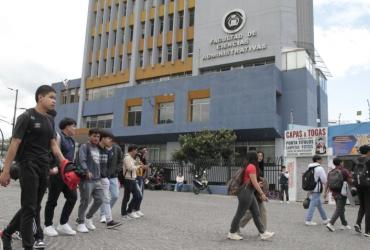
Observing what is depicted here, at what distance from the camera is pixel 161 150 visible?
39.1m

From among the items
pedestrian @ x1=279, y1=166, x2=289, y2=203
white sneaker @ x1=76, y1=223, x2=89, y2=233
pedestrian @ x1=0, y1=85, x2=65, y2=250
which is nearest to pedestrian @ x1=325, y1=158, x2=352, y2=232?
white sneaker @ x1=76, y1=223, x2=89, y2=233

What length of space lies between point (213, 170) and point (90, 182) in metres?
24.4

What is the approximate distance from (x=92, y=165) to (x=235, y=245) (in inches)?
112

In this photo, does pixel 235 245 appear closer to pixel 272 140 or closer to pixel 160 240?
pixel 160 240

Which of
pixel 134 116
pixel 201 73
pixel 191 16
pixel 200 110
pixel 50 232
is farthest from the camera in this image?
pixel 134 116

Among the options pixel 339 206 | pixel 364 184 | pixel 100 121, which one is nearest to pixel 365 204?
pixel 364 184

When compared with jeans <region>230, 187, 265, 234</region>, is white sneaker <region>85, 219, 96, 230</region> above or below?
below

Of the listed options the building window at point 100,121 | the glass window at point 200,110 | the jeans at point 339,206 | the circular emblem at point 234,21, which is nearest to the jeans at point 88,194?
the jeans at point 339,206

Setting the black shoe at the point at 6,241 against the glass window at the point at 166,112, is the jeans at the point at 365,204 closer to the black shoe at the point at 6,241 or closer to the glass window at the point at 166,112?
the black shoe at the point at 6,241

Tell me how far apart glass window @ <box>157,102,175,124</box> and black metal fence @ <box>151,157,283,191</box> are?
427 centimetres

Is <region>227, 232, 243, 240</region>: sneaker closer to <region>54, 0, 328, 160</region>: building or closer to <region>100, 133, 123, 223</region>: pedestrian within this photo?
<region>100, 133, 123, 223</region>: pedestrian

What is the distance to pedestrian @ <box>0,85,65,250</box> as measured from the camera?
4504 millimetres

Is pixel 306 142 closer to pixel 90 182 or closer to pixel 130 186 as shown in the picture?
pixel 130 186

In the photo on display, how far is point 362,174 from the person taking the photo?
8.57 metres
